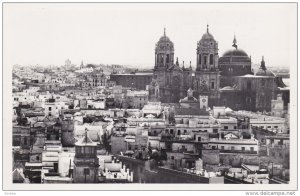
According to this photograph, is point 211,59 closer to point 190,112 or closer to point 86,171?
point 190,112

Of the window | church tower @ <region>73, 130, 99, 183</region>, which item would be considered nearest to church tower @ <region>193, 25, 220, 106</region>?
church tower @ <region>73, 130, 99, 183</region>

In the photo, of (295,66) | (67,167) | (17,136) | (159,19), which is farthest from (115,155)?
(295,66)

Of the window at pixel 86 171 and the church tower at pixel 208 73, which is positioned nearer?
the window at pixel 86 171

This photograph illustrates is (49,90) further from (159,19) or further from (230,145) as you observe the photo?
(230,145)

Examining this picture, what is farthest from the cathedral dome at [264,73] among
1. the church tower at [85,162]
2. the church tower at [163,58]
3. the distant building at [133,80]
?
the church tower at [85,162]

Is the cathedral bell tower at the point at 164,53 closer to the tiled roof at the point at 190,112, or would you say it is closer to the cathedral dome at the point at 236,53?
the tiled roof at the point at 190,112

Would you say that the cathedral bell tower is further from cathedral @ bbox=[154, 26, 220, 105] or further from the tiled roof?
the tiled roof

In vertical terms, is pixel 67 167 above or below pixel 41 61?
below
